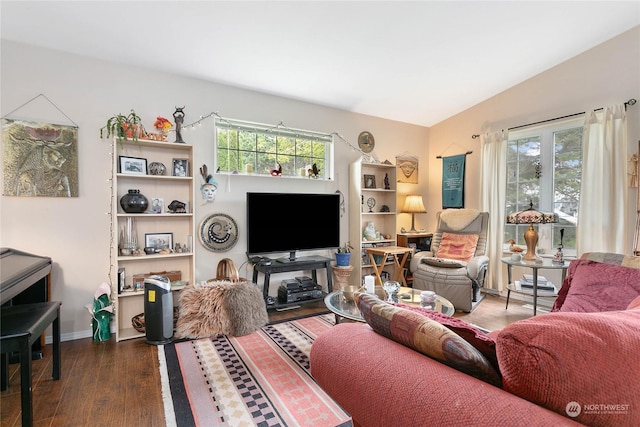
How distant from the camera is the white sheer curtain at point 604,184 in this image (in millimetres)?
3217

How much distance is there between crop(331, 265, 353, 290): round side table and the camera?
3.99m

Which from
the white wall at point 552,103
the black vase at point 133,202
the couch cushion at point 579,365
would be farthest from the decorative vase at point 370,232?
the couch cushion at point 579,365

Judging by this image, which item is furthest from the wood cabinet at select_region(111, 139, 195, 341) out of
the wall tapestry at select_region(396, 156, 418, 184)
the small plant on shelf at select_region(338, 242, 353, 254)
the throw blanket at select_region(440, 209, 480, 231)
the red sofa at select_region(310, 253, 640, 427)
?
the throw blanket at select_region(440, 209, 480, 231)

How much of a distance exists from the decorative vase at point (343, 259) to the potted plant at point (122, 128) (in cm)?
253

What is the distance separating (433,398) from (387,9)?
2.74m

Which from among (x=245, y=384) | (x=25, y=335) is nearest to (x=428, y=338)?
(x=245, y=384)

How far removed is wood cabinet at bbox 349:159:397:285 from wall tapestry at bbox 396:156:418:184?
323mm

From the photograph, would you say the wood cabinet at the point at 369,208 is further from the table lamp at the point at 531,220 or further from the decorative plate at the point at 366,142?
the table lamp at the point at 531,220

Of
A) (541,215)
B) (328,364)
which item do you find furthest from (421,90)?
(328,364)

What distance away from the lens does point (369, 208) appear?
4668mm

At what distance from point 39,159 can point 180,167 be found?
1.11 metres

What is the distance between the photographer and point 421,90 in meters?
4.02

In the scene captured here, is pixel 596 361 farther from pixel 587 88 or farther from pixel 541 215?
pixel 587 88

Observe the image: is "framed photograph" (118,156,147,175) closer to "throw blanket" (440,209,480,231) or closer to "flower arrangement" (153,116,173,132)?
"flower arrangement" (153,116,173,132)
